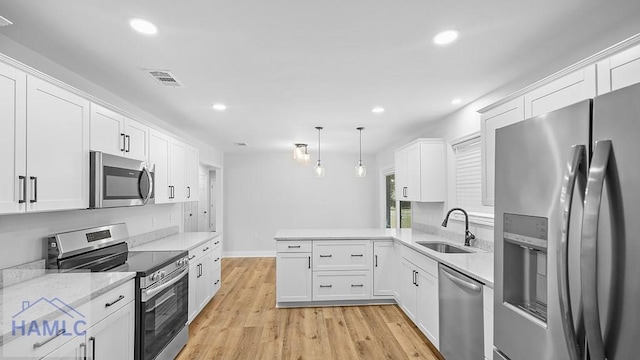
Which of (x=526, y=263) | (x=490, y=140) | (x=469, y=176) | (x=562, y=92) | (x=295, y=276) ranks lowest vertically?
(x=295, y=276)

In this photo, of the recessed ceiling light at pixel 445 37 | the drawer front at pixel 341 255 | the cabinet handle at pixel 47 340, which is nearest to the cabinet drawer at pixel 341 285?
the drawer front at pixel 341 255

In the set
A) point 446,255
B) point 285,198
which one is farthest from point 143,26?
point 285,198

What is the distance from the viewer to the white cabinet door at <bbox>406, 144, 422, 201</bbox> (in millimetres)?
4133

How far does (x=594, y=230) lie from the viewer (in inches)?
39.0

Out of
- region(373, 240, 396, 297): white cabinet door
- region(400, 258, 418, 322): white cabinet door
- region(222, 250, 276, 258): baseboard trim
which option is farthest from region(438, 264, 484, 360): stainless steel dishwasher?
region(222, 250, 276, 258): baseboard trim

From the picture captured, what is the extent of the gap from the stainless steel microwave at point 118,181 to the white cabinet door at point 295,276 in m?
1.76

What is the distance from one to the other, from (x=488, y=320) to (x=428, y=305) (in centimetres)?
101

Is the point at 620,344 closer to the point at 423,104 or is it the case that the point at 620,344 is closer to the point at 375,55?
the point at 375,55

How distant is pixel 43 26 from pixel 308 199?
600cm

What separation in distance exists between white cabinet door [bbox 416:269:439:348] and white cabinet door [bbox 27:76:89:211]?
9.48 ft

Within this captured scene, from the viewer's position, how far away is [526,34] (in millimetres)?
1937

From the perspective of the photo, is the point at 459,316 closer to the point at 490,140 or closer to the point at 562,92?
the point at 490,140

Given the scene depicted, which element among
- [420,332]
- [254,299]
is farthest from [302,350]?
[254,299]

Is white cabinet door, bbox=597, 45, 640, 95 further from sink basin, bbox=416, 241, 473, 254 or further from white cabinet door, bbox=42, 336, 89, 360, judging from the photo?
white cabinet door, bbox=42, 336, 89, 360
